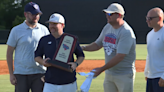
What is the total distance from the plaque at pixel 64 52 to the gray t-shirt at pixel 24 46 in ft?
3.17

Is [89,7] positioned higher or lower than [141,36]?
higher

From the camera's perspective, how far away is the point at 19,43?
482 cm

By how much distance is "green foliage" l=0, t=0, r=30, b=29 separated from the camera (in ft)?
169

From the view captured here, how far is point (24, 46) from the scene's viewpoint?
4824 mm

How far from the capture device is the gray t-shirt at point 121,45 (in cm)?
472

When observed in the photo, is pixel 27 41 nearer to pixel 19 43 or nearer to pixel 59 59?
pixel 19 43

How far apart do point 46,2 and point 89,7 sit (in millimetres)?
6228

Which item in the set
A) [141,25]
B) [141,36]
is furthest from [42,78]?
[141,25]

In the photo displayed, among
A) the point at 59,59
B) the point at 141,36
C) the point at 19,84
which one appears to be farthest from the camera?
the point at 141,36

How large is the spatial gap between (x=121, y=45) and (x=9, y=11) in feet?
170

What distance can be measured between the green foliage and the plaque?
48.1 metres

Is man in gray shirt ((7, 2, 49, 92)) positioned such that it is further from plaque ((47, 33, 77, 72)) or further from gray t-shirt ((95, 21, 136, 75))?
gray t-shirt ((95, 21, 136, 75))

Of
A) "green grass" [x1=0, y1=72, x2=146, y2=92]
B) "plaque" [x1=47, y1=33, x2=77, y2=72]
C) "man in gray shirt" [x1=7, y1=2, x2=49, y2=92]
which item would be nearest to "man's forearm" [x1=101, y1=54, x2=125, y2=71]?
"plaque" [x1=47, y1=33, x2=77, y2=72]

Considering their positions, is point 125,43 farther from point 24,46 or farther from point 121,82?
point 24,46
